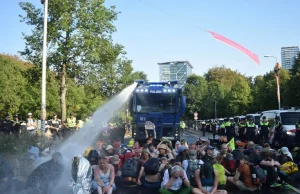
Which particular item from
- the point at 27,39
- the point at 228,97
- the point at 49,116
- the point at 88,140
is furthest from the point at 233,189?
the point at 228,97

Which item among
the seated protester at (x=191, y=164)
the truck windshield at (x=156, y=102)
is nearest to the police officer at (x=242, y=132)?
the truck windshield at (x=156, y=102)

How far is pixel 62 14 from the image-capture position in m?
25.4

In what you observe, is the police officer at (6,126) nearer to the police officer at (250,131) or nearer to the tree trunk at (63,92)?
the tree trunk at (63,92)

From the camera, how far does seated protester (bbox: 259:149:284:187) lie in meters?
10.5

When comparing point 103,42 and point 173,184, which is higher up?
point 103,42

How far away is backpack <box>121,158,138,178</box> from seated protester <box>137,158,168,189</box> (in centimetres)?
43

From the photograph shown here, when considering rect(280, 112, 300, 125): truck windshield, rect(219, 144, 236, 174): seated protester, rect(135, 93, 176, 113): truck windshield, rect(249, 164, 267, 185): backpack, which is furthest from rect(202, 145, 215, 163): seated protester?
rect(280, 112, 300, 125): truck windshield

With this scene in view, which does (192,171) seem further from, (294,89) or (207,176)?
(294,89)

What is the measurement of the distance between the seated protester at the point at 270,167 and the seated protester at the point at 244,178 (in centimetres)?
74

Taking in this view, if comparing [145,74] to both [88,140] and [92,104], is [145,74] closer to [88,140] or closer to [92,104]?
[92,104]

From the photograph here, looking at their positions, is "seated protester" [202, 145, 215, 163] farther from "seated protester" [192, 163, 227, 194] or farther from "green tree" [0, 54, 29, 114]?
"green tree" [0, 54, 29, 114]

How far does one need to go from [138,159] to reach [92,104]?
35178 mm

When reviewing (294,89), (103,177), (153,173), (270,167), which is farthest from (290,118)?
(294,89)

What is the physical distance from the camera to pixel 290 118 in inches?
868
